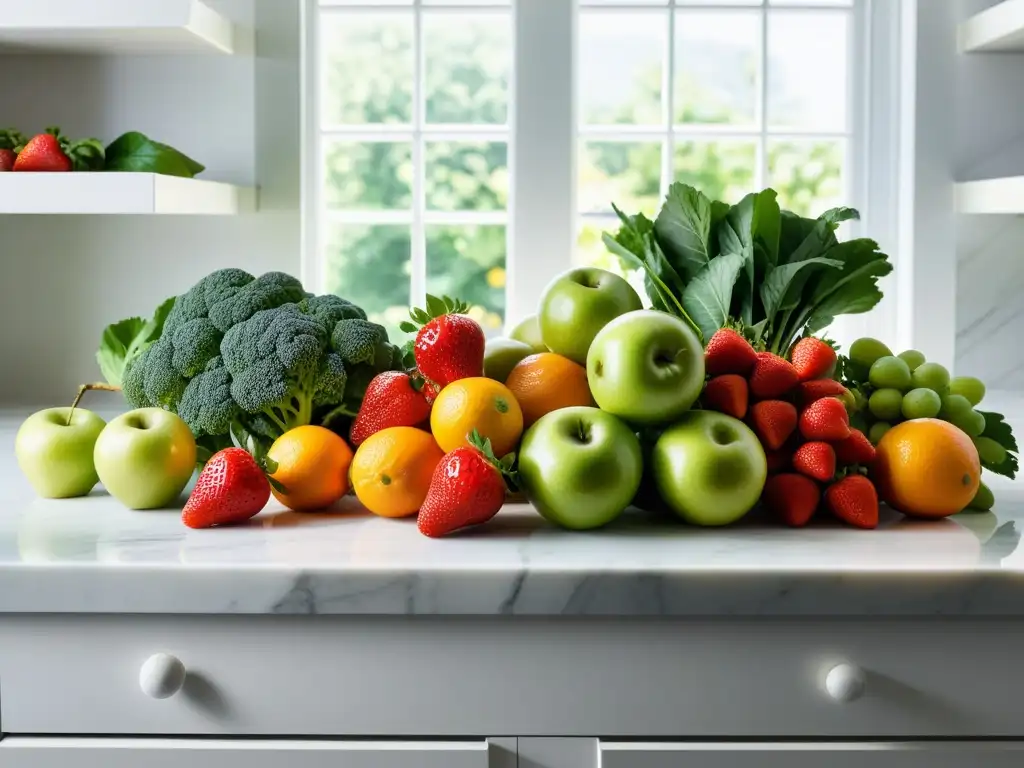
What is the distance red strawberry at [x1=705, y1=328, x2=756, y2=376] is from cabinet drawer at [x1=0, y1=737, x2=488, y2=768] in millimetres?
471

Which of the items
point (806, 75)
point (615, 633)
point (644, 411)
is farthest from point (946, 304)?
point (615, 633)

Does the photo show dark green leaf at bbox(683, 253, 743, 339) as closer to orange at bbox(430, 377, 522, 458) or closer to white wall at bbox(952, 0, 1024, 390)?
orange at bbox(430, 377, 522, 458)

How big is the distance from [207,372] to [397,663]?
0.46 m

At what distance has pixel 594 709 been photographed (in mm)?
1008

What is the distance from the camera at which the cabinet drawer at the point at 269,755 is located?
100cm

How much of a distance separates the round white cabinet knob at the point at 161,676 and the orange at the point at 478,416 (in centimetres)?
33

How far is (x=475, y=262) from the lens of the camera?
234cm

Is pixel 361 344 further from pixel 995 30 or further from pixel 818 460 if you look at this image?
pixel 995 30

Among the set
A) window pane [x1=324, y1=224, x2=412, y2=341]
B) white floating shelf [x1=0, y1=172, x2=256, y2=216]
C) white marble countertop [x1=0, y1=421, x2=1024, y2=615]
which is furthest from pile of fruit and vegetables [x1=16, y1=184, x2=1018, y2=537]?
window pane [x1=324, y1=224, x2=412, y2=341]

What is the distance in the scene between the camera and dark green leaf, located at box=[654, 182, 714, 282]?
4.52 ft

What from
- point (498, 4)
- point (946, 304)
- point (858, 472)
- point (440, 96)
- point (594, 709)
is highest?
point (498, 4)

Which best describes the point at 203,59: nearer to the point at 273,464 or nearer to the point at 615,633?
the point at 273,464

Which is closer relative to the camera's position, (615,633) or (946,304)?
(615,633)

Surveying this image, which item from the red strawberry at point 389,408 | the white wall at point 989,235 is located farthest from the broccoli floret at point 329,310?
the white wall at point 989,235
